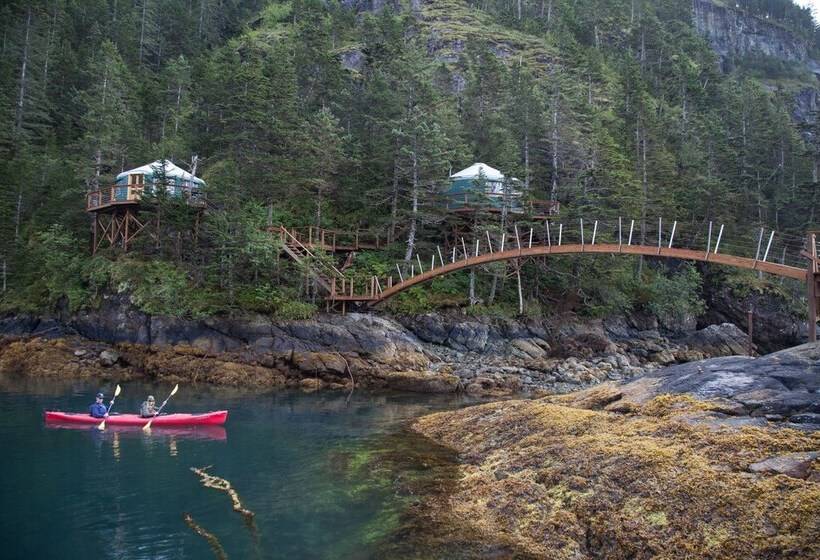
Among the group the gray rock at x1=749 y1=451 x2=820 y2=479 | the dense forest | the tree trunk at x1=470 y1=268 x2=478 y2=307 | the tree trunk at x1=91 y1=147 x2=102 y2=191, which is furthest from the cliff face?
the gray rock at x1=749 y1=451 x2=820 y2=479

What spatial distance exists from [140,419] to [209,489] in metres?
6.78

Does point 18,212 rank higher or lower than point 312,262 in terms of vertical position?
higher

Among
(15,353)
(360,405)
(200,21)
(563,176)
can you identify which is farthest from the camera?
(200,21)

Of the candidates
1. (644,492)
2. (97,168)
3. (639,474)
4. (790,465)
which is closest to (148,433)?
(639,474)

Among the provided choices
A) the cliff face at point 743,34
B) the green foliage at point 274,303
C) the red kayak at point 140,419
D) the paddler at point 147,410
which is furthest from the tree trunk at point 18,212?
the cliff face at point 743,34

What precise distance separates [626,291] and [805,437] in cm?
2843

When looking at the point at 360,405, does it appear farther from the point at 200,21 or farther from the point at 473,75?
the point at 200,21

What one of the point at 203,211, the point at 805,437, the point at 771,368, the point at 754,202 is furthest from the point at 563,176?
the point at 805,437

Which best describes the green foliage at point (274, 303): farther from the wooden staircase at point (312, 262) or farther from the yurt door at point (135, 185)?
the yurt door at point (135, 185)

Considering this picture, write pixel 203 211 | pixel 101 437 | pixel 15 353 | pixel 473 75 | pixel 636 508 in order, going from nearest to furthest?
pixel 636 508 → pixel 101 437 → pixel 15 353 → pixel 203 211 → pixel 473 75

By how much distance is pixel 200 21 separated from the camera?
67.4 metres

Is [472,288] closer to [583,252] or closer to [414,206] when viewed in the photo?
[414,206]

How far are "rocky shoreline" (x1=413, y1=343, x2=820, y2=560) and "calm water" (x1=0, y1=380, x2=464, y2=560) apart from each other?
1.70 m

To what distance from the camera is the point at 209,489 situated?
459 inches
